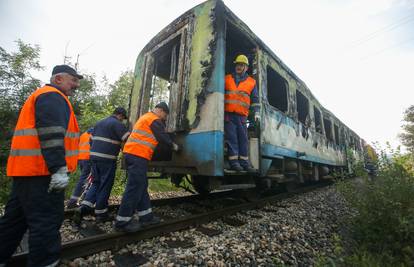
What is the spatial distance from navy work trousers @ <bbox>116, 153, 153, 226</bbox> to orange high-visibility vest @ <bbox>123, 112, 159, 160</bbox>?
7cm

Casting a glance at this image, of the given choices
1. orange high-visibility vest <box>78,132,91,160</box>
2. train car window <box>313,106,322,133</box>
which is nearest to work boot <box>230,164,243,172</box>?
orange high-visibility vest <box>78,132,91,160</box>

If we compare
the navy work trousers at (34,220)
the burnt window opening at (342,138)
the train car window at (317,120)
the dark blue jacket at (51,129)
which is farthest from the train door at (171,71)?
the burnt window opening at (342,138)

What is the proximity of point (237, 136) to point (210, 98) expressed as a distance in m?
0.81

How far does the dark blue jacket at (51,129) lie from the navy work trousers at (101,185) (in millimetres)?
1665

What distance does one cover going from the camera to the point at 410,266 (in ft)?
6.56

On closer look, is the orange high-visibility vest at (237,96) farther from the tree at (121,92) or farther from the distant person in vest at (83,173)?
the tree at (121,92)

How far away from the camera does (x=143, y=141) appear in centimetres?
290

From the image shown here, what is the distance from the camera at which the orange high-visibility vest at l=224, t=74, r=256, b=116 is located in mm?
3566

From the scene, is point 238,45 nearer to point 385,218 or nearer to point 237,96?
point 237,96

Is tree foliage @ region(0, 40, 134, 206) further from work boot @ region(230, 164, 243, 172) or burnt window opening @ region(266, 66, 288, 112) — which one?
burnt window opening @ region(266, 66, 288, 112)

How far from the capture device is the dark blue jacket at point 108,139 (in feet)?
11.2

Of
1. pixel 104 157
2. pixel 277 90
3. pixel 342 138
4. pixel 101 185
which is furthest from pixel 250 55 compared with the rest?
pixel 342 138

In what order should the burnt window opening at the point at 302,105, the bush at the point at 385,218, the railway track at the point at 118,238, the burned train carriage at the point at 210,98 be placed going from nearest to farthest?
1. the railway track at the point at 118,238
2. the bush at the point at 385,218
3. the burned train carriage at the point at 210,98
4. the burnt window opening at the point at 302,105

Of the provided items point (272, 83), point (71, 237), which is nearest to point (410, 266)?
point (71, 237)
